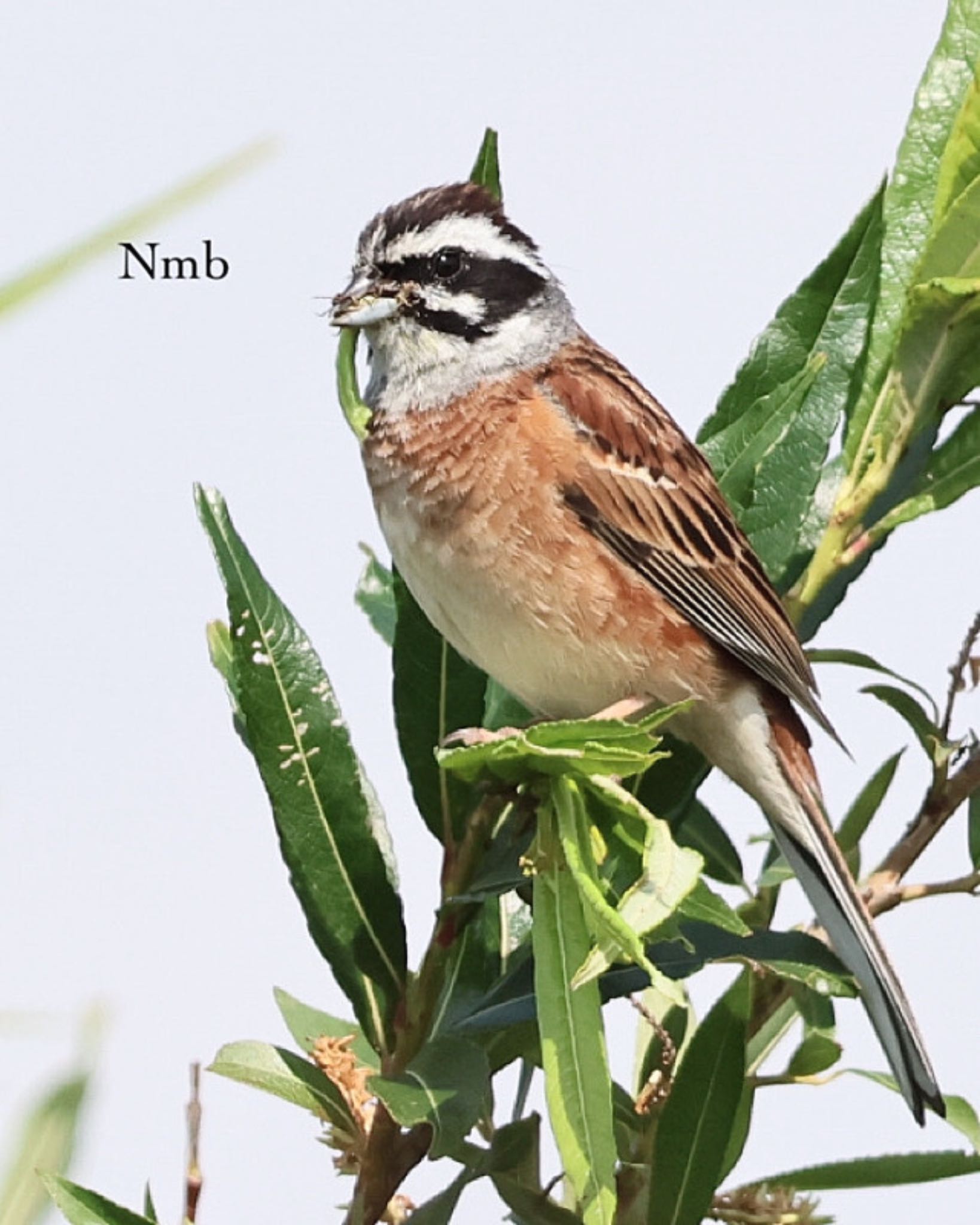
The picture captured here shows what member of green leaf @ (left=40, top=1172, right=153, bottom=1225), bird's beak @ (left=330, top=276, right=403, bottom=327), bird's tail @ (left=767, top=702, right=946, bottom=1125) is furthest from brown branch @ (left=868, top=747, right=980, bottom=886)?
bird's beak @ (left=330, top=276, right=403, bottom=327)

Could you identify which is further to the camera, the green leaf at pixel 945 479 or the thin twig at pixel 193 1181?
the green leaf at pixel 945 479

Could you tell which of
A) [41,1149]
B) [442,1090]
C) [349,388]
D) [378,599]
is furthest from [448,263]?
[41,1149]

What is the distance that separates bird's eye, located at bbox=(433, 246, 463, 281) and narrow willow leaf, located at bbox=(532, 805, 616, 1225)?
1460 mm

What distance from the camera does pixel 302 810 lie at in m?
2.00

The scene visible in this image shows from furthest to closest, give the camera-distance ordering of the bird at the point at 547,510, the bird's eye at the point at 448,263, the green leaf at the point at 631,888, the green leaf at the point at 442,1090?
the bird's eye at the point at 448,263 < the bird at the point at 547,510 < the green leaf at the point at 442,1090 < the green leaf at the point at 631,888

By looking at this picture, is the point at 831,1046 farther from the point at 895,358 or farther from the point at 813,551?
the point at 895,358

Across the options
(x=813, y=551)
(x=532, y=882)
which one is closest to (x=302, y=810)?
(x=532, y=882)

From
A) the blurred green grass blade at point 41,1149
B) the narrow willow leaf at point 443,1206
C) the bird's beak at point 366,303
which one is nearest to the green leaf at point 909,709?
the narrow willow leaf at point 443,1206

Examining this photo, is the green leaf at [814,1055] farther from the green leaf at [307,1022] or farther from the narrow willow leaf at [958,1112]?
the green leaf at [307,1022]

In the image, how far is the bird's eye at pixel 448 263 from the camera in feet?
9.49

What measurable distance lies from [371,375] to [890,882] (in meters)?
1.45

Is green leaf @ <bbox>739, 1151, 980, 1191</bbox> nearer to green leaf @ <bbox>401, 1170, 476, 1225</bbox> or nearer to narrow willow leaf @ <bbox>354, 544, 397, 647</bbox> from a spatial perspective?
green leaf @ <bbox>401, 1170, 476, 1225</bbox>

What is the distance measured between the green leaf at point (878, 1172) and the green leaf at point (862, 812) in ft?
1.57

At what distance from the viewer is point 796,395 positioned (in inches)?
84.0
